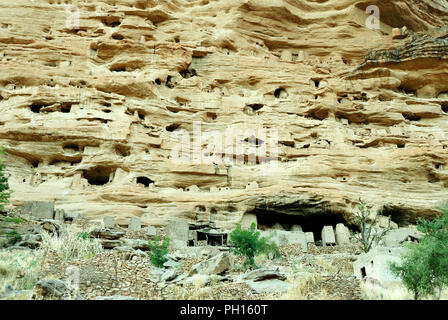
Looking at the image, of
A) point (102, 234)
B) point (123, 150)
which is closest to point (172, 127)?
point (123, 150)

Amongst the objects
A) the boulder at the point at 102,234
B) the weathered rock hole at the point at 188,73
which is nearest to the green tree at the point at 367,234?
the boulder at the point at 102,234

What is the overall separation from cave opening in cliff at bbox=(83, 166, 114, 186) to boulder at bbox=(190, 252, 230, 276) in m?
11.8

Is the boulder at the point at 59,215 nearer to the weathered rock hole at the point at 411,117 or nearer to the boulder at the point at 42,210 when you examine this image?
the boulder at the point at 42,210

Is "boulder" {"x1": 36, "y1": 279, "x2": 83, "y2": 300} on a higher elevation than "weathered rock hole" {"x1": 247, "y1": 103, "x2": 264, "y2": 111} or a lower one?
lower

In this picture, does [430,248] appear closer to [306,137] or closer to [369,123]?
[306,137]

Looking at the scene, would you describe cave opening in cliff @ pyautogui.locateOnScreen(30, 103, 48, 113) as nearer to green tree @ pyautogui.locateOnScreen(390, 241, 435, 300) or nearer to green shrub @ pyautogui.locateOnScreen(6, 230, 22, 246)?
green shrub @ pyautogui.locateOnScreen(6, 230, 22, 246)

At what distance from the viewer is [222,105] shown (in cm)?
2431

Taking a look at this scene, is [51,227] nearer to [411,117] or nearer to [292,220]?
[292,220]

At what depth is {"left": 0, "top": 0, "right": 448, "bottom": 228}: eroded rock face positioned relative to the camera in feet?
62.4

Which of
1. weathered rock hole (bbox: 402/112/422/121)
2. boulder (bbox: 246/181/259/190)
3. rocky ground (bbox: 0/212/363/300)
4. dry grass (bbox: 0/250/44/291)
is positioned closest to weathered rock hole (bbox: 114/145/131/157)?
boulder (bbox: 246/181/259/190)

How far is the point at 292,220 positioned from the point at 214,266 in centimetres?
1195

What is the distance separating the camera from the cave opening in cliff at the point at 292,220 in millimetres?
19406
